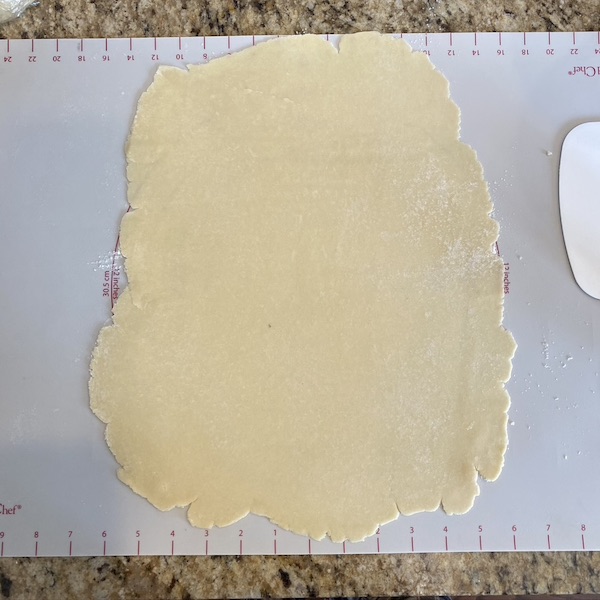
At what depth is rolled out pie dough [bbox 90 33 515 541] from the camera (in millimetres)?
1146

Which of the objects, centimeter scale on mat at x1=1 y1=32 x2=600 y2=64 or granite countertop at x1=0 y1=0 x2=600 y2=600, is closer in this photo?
granite countertop at x1=0 y1=0 x2=600 y2=600

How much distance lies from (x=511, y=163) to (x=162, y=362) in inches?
35.5

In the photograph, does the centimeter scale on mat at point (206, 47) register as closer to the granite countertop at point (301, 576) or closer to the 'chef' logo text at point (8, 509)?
the 'chef' logo text at point (8, 509)

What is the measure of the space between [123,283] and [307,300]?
0.42m

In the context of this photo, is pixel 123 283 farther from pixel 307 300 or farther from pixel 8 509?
pixel 8 509

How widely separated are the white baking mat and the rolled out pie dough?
0.05 m

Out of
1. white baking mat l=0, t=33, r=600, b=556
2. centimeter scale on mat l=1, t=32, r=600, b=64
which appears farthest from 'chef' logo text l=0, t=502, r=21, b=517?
centimeter scale on mat l=1, t=32, r=600, b=64

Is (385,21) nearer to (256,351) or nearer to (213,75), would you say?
(213,75)

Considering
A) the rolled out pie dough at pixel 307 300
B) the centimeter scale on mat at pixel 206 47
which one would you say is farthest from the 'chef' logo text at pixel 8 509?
the centimeter scale on mat at pixel 206 47

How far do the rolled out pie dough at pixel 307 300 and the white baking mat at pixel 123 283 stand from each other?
5cm

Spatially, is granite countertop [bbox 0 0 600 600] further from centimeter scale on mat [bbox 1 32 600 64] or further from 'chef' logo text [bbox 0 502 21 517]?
centimeter scale on mat [bbox 1 32 600 64]

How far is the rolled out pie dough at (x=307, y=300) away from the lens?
3.76ft

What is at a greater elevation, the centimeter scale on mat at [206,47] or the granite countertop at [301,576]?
the centimeter scale on mat at [206,47]

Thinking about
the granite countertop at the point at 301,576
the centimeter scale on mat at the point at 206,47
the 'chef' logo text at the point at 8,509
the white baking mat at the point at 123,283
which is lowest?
the granite countertop at the point at 301,576
